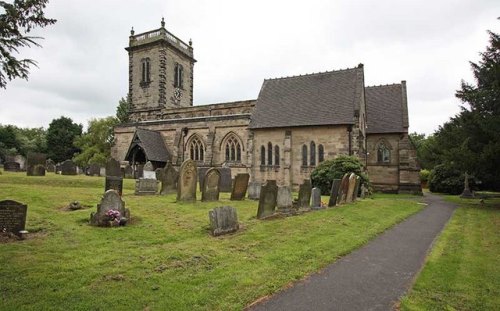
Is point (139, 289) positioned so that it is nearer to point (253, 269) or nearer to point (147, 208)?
point (253, 269)

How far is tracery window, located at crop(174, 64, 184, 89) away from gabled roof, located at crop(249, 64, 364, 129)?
1448cm

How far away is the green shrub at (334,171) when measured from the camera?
20.9 m

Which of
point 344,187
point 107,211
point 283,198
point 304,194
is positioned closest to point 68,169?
point 107,211

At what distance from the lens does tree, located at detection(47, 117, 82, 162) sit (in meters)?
59.9

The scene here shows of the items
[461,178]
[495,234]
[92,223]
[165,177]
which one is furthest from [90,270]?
[461,178]

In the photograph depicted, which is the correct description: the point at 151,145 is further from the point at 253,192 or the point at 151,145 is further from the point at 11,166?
the point at 253,192

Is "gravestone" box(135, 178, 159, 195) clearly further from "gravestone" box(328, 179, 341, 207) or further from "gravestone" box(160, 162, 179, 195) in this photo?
"gravestone" box(328, 179, 341, 207)

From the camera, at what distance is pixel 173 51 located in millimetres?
41625

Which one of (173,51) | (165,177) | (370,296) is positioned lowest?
(370,296)

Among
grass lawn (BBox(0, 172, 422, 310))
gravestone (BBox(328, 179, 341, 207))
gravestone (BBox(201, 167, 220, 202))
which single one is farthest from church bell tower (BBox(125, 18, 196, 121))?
grass lawn (BBox(0, 172, 422, 310))

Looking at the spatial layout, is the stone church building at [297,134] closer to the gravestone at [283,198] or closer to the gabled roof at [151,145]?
the gabled roof at [151,145]

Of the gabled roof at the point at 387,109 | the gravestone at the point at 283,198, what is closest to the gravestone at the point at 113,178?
the gravestone at the point at 283,198

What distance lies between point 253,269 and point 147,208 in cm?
662

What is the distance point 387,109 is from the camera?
104ft
